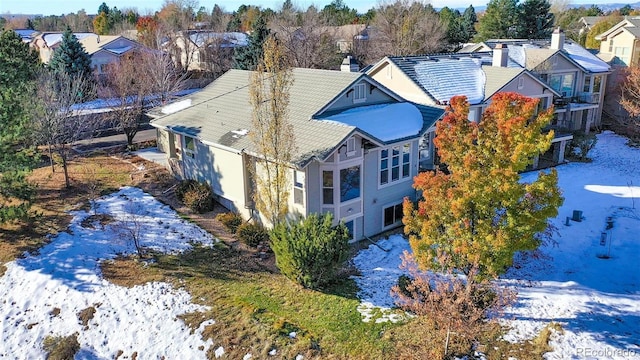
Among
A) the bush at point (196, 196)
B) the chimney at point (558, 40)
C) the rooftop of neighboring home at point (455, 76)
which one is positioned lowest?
the bush at point (196, 196)

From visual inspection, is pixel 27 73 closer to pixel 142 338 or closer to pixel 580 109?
pixel 142 338

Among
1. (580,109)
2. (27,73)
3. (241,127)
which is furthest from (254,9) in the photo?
(241,127)

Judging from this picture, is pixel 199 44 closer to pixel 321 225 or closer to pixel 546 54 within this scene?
pixel 546 54

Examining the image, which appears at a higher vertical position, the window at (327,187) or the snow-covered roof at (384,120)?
the snow-covered roof at (384,120)

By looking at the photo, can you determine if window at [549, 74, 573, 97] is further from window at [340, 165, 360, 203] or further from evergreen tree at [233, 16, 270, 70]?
evergreen tree at [233, 16, 270, 70]

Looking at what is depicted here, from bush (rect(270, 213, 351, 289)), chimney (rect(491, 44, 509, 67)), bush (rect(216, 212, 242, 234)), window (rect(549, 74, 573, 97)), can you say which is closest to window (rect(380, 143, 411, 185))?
bush (rect(270, 213, 351, 289))

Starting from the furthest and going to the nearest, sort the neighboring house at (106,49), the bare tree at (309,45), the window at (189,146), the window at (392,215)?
the neighboring house at (106,49), the bare tree at (309,45), the window at (189,146), the window at (392,215)

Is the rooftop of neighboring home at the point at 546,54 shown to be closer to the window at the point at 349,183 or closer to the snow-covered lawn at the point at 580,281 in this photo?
the snow-covered lawn at the point at 580,281

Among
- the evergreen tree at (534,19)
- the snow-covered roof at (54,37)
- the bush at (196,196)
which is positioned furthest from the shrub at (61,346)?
the evergreen tree at (534,19)
